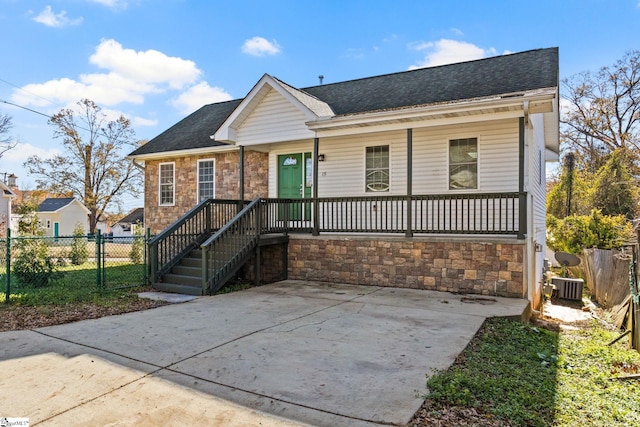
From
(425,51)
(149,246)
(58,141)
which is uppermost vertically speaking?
(425,51)

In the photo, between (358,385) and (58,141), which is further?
(58,141)

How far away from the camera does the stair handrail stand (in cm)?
818

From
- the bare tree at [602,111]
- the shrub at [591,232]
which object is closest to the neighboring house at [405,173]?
the shrub at [591,232]

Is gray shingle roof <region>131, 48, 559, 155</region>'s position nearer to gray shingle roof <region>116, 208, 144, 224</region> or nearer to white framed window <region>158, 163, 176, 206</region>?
white framed window <region>158, 163, 176, 206</region>

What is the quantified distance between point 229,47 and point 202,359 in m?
14.6

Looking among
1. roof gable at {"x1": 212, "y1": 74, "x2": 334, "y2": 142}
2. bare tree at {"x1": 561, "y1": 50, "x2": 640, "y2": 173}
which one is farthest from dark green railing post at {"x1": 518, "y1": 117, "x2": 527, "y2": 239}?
bare tree at {"x1": 561, "y1": 50, "x2": 640, "y2": 173}

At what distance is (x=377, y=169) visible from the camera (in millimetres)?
10648

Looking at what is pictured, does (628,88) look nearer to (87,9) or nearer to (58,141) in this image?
(87,9)

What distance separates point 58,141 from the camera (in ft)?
106

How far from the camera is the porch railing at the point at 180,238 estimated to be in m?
8.77

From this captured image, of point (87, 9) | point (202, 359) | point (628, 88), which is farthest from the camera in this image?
point (628, 88)

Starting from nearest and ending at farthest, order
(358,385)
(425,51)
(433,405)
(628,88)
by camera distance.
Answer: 1. (433,405)
2. (358,385)
3. (425,51)
4. (628,88)

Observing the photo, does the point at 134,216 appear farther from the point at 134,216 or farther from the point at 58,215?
→ the point at 58,215

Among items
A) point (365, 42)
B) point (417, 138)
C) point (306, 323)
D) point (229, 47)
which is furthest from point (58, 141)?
point (306, 323)
